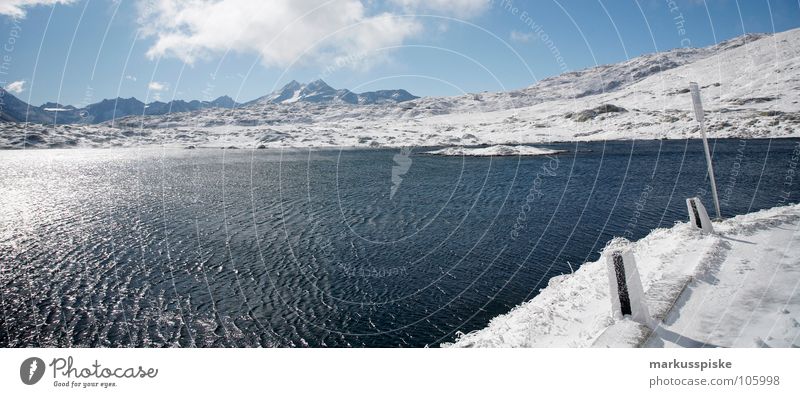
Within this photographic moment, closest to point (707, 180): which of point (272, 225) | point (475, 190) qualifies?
point (475, 190)

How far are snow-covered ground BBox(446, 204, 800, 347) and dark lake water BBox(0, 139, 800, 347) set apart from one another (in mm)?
3404

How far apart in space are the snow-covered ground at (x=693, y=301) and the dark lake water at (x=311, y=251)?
3404 millimetres

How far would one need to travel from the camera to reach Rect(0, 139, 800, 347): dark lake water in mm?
17875

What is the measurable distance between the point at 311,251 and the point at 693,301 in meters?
23.1
